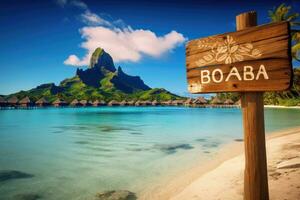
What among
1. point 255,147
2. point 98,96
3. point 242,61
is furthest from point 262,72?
point 98,96

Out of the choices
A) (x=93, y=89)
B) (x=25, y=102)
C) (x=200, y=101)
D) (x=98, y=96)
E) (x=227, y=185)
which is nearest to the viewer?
(x=227, y=185)

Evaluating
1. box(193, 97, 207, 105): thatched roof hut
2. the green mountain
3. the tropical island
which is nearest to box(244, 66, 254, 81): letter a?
the tropical island

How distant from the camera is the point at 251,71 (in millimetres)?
1967

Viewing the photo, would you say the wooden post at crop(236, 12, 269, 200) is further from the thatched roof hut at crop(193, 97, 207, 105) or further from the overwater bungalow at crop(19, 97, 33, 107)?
the thatched roof hut at crop(193, 97, 207, 105)

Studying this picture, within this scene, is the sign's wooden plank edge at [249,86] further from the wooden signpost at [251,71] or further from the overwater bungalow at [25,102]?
the overwater bungalow at [25,102]

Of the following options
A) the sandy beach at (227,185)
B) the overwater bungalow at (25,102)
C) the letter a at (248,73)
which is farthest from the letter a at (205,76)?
the overwater bungalow at (25,102)

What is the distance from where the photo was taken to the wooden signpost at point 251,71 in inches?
72.6

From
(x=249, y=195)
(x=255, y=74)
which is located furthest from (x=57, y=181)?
(x=255, y=74)

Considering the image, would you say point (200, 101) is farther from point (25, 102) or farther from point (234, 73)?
point (234, 73)

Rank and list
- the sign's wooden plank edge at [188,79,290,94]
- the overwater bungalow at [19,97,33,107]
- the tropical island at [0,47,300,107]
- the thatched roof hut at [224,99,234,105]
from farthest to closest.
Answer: the tropical island at [0,47,300,107] < the thatched roof hut at [224,99,234,105] < the overwater bungalow at [19,97,33,107] < the sign's wooden plank edge at [188,79,290,94]

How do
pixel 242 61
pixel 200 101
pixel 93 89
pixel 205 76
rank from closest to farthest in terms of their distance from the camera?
pixel 242 61, pixel 205 76, pixel 200 101, pixel 93 89

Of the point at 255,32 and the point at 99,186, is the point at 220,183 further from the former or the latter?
the point at 255,32

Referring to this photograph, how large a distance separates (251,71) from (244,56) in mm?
143

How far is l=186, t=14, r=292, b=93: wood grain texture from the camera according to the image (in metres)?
1.83
